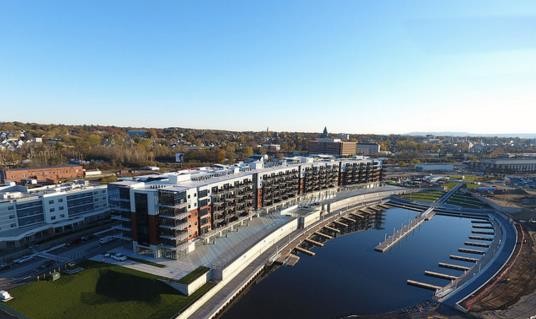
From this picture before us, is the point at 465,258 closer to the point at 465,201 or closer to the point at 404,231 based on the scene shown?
the point at 404,231

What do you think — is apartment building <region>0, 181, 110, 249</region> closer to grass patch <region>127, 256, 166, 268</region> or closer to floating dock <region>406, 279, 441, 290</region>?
grass patch <region>127, 256, 166, 268</region>

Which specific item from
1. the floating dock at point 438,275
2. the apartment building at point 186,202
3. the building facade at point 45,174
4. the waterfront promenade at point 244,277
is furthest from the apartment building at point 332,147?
the floating dock at point 438,275

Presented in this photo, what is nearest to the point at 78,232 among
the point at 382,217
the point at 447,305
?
the point at 447,305

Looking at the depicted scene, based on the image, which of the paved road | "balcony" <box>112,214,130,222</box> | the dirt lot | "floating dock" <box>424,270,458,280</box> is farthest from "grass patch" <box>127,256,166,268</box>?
"floating dock" <box>424,270,458,280</box>

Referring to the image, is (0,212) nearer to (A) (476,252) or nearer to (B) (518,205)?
(A) (476,252)

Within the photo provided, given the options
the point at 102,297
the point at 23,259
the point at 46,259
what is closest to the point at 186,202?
the point at 102,297

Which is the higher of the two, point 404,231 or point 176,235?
point 176,235

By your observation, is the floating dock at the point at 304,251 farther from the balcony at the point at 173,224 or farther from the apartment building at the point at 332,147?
the apartment building at the point at 332,147
